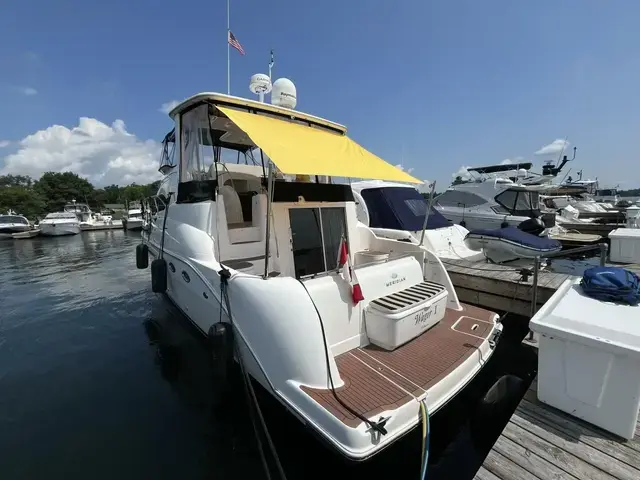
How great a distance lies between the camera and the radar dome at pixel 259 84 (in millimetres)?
5059

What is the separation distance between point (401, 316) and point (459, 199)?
12247 mm

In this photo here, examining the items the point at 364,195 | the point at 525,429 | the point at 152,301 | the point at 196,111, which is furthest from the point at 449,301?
the point at 152,301

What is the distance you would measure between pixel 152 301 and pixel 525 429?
797cm

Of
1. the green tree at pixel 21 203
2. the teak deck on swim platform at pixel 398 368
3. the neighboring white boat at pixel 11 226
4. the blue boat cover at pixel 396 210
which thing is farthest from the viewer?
the green tree at pixel 21 203

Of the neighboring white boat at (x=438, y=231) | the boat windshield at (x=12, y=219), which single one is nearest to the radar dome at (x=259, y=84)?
the neighboring white boat at (x=438, y=231)

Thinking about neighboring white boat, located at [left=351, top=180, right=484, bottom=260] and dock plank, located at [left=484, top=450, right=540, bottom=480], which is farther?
neighboring white boat, located at [left=351, top=180, right=484, bottom=260]

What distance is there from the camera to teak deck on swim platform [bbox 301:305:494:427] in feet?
8.13

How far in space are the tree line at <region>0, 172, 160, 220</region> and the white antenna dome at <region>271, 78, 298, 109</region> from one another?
33964 mm

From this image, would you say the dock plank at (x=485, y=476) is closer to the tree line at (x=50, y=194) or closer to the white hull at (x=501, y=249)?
the white hull at (x=501, y=249)

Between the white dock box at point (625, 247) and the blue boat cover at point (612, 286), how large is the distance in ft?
18.9

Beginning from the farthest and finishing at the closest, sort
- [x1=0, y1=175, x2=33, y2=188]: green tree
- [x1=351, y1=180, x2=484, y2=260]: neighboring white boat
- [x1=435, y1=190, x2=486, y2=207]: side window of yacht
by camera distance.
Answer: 1. [x1=0, y1=175, x2=33, y2=188]: green tree
2. [x1=435, y1=190, x2=486, y2=207]: side window of yacht
3. [x1=351, y1=180, x2=484, y2=260]: neighboring white boat

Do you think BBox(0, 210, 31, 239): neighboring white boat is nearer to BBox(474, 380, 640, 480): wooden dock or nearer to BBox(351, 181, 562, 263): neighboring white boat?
BBox(351, 181, 562, 263): neighboring white boat

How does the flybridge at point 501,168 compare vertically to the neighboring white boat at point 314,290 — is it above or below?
above

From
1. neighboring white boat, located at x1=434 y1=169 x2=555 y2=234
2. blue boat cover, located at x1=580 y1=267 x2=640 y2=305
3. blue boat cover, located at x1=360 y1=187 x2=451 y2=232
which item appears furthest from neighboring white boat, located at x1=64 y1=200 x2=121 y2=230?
blue boat cover, located at x1=580 y1=267 x2=640 y2=305
